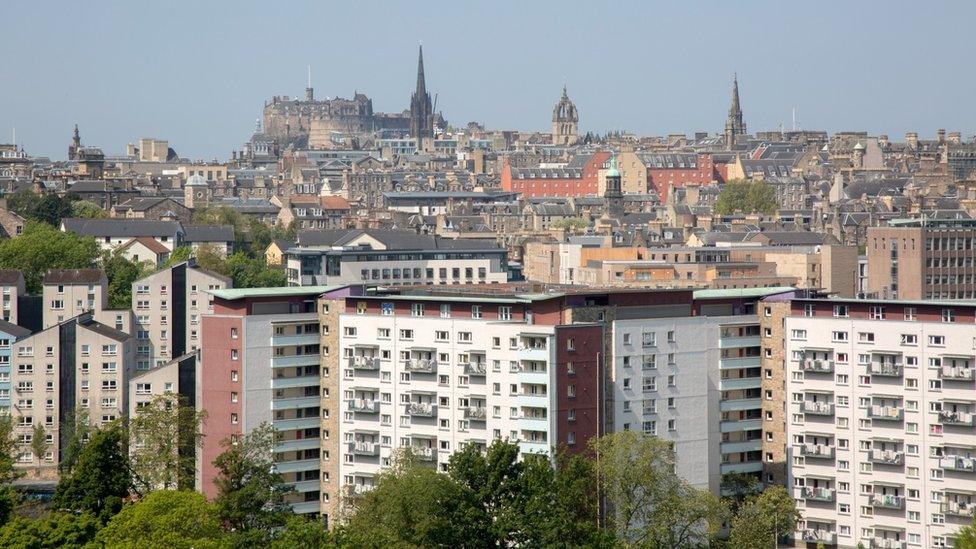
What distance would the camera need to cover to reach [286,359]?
2566 inches

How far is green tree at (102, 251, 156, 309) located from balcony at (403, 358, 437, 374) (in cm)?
3485

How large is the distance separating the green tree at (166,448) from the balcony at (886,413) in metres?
19.7

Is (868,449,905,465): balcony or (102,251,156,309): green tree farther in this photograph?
(102,251,156,309): green tree

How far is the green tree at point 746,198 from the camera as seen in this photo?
16875 centimetres

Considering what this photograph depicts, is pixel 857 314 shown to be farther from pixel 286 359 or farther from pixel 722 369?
pixel 286 359

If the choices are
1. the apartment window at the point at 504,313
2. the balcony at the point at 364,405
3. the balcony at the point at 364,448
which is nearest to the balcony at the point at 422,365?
the balcony at the point at 364,405

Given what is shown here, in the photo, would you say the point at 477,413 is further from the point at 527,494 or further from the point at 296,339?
the point at 296,339

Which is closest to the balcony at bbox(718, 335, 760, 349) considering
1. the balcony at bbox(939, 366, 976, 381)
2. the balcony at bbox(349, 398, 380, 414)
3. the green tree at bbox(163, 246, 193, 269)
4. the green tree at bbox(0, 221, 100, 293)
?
the balcony at bbox(939, 366, 976, 381)

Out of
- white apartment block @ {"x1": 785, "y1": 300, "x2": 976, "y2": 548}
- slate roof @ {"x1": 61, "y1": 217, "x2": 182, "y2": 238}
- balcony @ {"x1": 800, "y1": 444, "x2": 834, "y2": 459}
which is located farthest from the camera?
slate roof @ {"x1": 61, "y1": 217, "x2": 182, "y2": 238}

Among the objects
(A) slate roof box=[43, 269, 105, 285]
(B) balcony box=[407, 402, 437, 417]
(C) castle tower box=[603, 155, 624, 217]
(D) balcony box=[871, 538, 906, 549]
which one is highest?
(C) castle tower box=[603, 155, 624, 217]

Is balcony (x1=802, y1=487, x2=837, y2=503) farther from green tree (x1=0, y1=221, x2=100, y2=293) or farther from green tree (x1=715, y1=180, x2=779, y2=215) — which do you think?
green tree (x1=715, y1=180, x2=779, y2=215)

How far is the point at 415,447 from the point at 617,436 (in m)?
7.59

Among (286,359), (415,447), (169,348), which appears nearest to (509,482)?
(415,447)

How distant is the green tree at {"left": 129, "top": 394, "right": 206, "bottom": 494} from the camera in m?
63.1
